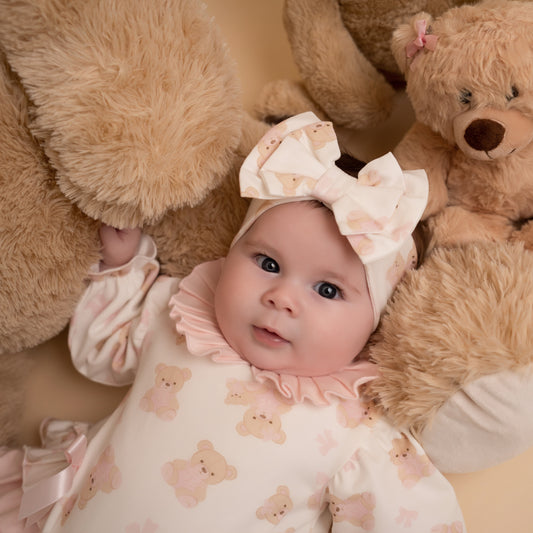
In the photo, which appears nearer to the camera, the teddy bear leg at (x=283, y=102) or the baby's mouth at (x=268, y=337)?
the baby's mouth at (x=268, y=337)

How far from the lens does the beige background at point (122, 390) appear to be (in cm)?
102

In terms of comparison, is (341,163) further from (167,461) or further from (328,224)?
(167,461)

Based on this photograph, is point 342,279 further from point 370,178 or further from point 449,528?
point 449,528

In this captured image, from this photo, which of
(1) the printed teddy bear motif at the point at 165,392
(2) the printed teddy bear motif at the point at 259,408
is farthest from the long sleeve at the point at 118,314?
(2) the printed teddy bear motif at the point at 259,408

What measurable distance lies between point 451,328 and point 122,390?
0.72 meters

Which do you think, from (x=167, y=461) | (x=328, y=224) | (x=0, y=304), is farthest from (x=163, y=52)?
(x=167, y=461)

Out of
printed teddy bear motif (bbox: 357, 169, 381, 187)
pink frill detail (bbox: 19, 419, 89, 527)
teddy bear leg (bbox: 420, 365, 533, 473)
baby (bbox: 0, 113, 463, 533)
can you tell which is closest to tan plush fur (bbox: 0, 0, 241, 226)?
baby (bbox: 0, 113, 463, 533)

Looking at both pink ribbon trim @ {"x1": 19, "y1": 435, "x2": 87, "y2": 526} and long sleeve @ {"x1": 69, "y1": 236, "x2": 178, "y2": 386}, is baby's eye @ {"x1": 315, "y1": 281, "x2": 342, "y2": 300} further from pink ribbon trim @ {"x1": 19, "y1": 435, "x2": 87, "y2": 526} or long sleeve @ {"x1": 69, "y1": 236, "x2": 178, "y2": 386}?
pink ribbon trim @ {"x1": 19, "y1": 435, "x2": 87, "y2": 526}

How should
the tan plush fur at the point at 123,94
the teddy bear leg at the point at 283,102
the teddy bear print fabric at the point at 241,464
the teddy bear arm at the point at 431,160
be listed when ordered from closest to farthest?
1. the tan plush fur at the point at 123,94
2. the teddy bear print fabric at the point at 241,464
3. the teddy bear arm at the point at 431,160
4. the teddy bear leg at the point at 283,102

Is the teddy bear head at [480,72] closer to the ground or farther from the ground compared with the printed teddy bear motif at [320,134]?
farther from the ground

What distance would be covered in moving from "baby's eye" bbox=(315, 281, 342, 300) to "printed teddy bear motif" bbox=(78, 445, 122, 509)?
1.41 ft

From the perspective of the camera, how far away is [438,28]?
899mm

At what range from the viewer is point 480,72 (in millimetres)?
841

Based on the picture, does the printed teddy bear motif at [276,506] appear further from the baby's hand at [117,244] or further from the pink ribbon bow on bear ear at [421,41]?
the pink ribbon bow on bear ear at [421,41]
